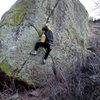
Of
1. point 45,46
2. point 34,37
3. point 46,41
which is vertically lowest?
point 45,46

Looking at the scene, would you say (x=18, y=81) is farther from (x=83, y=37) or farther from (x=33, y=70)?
(x=83, y=37)

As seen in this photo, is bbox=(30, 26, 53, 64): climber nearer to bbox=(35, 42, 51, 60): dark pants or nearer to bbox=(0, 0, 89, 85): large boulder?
bbox=(35, 42, 51, 60): dark pants

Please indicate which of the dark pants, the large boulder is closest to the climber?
the dark pants

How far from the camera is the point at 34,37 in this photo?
1039 centimetres

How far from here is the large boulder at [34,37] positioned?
31.8ft

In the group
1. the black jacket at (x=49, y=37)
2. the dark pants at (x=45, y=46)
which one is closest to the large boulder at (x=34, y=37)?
the dark pants at (x=45, y=46)

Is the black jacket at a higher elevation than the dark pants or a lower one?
higher

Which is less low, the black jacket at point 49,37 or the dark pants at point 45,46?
the black jacket at point 49,37

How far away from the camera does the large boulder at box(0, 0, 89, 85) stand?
9.68 m

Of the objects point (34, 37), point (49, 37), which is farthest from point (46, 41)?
point (34, 37)

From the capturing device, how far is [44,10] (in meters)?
11.2

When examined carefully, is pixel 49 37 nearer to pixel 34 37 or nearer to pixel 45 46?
pixel 45 46

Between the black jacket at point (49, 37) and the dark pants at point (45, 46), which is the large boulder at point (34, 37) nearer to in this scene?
the dark pants at point (45, 46)

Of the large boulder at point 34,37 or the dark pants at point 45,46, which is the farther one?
the dark pants at point 45,46
